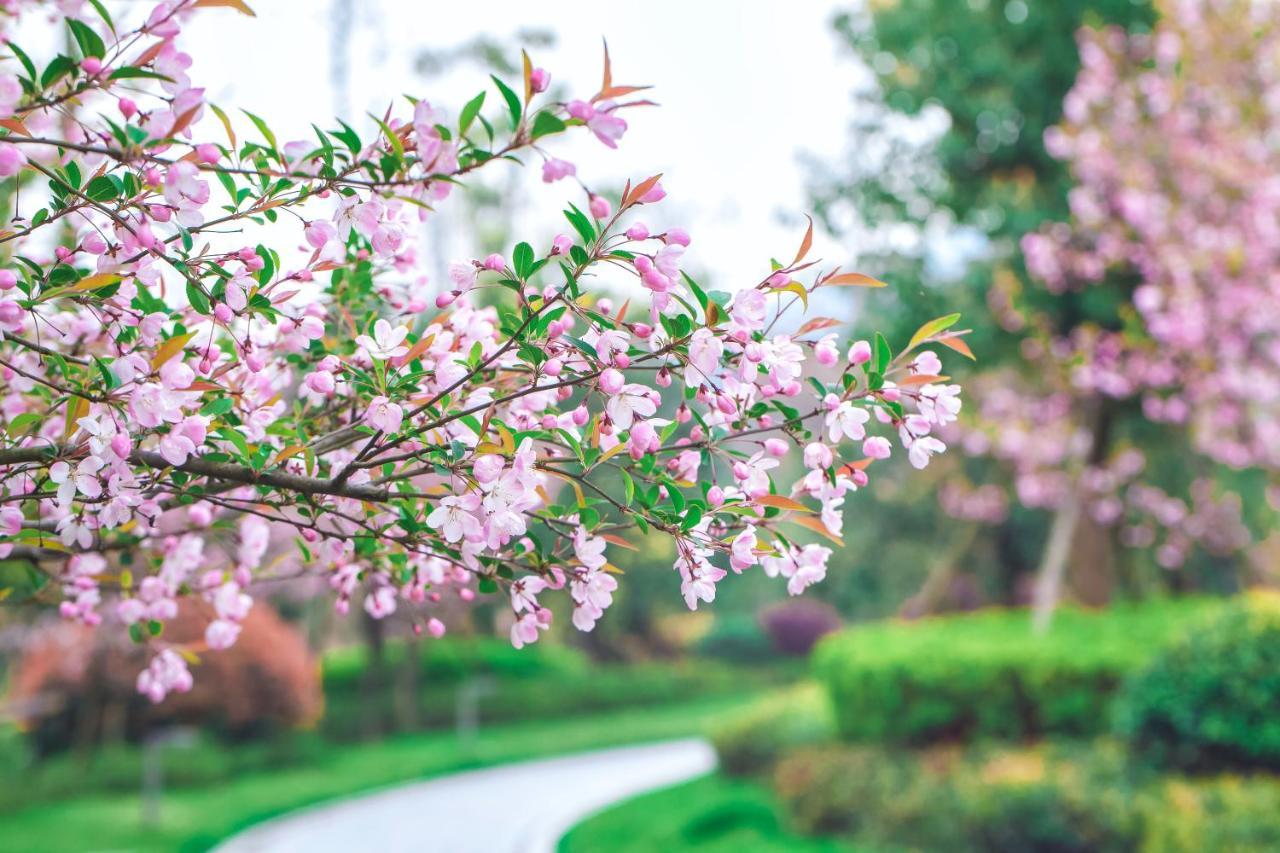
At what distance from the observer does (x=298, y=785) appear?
12.8 meters

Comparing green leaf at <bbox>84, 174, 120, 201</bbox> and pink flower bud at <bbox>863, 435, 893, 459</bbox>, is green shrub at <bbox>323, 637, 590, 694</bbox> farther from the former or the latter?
green leaf at <bbox>84, 174, 120, 201</bbox>

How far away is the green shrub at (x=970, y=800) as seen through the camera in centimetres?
682

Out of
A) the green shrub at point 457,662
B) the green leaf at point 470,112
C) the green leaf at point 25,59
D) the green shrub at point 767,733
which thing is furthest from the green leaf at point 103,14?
the green shrub at point 457,662

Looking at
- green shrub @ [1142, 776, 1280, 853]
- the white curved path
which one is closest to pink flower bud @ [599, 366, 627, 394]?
green shrub @ [1142, 776, 1280, 853]

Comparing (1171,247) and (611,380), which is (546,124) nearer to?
(611,380)

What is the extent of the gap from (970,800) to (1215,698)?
171 cm

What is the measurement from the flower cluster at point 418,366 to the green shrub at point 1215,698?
5.59m

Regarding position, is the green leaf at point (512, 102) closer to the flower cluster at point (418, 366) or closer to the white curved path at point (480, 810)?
the flower cluster at point (418, 366)

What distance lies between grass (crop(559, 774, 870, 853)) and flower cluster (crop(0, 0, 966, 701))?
6.55 metres

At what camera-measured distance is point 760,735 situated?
38.4 feet

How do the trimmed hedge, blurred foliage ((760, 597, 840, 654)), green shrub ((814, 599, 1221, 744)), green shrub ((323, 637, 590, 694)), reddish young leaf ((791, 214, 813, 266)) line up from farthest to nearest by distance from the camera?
blurred foliage ((760, 597, 840, 654)) → green shrub ((323, 637, 590, 694)) → green shrub ((814, 599, 1221, 744)) → the trimmed hedge → reddish young leaf ((791, 214, 813, 266))

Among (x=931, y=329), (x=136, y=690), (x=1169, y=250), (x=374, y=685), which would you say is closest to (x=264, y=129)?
(x=931, y=329)

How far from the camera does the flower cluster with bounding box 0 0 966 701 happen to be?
177 centimetres

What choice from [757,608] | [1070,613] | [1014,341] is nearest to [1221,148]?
[1014,341]
